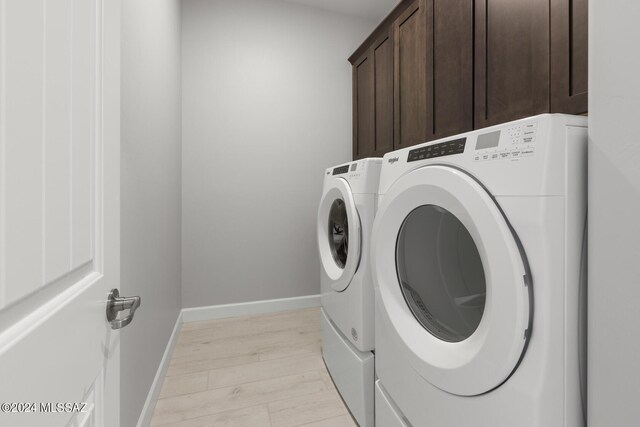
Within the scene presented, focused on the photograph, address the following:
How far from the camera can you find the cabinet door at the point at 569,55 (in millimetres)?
833

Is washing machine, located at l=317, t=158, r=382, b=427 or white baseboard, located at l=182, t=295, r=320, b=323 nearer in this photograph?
washing machine, located at l=317, t=158, r=382, b=427

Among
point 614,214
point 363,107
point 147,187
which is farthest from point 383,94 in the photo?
point 614,214

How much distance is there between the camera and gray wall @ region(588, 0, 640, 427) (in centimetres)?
46

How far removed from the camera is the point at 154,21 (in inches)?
52.0

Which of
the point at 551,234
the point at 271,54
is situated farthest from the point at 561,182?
the point at 271,54

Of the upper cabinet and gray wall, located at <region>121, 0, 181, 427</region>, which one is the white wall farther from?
the upper cabinet

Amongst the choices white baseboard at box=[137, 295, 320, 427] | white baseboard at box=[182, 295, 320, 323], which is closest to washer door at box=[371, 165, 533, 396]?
white baseboard at box=[137, 295, 320, 427]

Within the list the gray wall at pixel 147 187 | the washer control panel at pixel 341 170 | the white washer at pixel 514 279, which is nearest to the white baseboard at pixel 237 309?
the gray wall at pixel 147 187

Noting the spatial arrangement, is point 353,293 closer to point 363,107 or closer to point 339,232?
point 339,232

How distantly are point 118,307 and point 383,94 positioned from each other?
1917mm

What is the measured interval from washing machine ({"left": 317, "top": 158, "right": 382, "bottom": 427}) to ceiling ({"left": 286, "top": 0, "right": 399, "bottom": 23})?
1.70 m

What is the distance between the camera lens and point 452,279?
0.92 m

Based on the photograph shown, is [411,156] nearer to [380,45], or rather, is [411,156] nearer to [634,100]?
[634,100]

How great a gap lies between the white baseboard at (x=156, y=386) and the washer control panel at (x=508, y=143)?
148 centimetres
